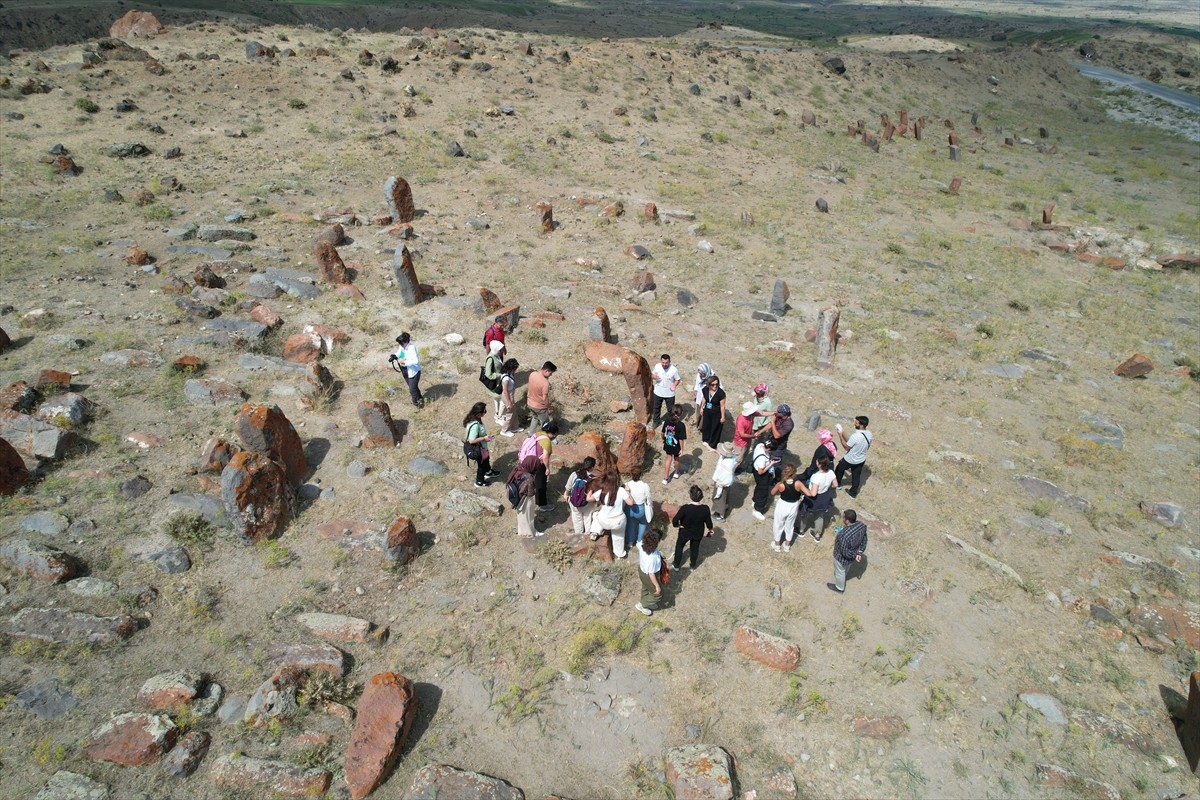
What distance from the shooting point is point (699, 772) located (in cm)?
659

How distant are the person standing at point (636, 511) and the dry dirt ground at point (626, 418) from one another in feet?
1.94

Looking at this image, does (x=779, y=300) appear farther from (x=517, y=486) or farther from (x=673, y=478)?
Result: (x=517, y=486)

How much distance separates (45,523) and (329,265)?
30.2ft

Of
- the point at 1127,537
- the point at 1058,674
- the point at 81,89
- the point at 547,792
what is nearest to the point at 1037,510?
the point at 1127,537

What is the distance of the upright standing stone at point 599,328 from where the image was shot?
48.0 ft

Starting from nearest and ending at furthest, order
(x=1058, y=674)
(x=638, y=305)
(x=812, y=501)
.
Answer: (x=1058, y=674), (x=812, y=501), (x=638, y=305)

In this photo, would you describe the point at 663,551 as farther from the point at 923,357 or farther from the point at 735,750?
the point at 923,357

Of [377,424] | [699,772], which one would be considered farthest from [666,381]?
[699,772]

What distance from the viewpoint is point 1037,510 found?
35.4 ft

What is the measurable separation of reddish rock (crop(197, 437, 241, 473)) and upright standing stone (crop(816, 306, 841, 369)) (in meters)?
12.2

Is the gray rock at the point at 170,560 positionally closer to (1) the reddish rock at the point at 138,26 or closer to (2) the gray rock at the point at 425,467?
(2) the gray rock at the point at 425,467

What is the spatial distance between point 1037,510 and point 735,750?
288 inches

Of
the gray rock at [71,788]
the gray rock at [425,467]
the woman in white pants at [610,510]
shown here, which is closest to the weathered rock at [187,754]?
the gray rock at [71,788]

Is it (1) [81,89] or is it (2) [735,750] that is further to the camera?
(1) [81,89]
